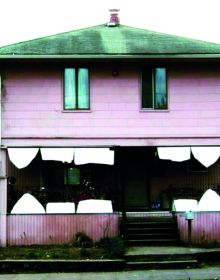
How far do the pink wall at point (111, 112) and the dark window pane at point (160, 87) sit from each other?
0.67 ft

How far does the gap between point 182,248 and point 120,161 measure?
4345 millimetres

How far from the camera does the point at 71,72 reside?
20969 mm

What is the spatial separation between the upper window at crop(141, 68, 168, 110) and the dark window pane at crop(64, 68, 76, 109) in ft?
7.54

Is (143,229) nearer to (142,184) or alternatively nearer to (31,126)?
(142,184)

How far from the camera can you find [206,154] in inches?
802

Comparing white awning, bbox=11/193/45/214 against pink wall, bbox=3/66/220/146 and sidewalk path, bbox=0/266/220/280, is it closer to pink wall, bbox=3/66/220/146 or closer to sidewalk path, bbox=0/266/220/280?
pink wall, bbox=3/66/220/146

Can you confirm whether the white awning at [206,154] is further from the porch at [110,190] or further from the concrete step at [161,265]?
the concrete step at [161,265]

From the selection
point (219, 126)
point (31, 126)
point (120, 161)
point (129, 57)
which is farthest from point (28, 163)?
point (219, 126)

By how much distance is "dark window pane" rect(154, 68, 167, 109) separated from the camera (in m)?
21.0

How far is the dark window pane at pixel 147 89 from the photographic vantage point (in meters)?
21.0

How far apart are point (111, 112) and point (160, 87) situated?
1857 millimetres

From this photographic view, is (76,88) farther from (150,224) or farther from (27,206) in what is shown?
(150,224)

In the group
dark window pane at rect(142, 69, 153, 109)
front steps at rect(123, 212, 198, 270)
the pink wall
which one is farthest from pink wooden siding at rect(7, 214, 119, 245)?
dark window pane at rect(142, 69, 153, 109)

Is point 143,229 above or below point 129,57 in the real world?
below
